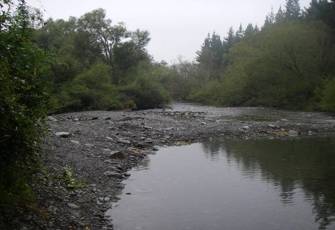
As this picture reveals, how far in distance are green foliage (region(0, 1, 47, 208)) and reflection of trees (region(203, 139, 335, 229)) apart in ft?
19.3

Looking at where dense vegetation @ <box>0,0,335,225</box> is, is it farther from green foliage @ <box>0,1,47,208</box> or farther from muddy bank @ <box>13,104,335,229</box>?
green foliage @ <box>0,1,47,208</box>

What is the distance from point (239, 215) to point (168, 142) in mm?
11625

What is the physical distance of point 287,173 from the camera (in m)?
14.0

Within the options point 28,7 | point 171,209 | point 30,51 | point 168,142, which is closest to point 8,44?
point 30,51

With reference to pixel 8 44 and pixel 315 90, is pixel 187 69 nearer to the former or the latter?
pixel 315 90

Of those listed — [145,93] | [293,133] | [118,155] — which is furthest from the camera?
[145,93]

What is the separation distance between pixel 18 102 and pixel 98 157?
805 cm

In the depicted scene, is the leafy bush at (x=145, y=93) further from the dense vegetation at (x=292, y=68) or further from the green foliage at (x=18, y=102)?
the green foliage at (x=18, y=102)

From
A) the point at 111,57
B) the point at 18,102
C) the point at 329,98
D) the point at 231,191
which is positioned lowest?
the point at 231,191

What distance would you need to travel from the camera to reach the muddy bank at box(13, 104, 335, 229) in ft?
29.5

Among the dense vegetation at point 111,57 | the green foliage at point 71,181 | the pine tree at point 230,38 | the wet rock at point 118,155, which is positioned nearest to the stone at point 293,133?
the wet rock at point 118,155

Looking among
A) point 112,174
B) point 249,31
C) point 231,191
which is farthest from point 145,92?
point 249,31

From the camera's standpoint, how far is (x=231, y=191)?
11844 millimetres

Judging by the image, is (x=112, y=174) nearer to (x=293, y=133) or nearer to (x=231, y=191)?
(x=231, y=191)
